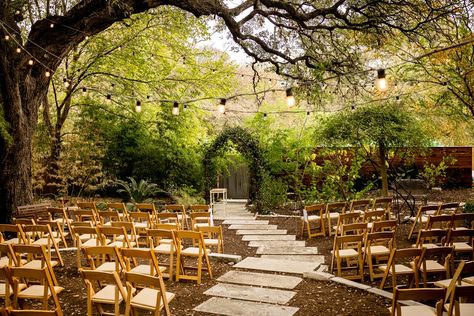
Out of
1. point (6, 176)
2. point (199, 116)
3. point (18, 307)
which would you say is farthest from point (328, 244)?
point (199, 116)

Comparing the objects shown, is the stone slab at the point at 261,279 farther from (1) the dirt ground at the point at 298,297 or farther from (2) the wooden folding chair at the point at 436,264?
(2) the wooden folding chair at the point at 436,264

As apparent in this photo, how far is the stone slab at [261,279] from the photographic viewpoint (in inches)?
256

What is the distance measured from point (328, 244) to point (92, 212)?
197 inches

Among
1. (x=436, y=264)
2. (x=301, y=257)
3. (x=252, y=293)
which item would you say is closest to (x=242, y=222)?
(x=301, y=257)

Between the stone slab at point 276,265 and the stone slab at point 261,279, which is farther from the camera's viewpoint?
the stone slab at point 276,265

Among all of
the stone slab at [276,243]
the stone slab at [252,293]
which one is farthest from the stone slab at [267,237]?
the stone slab at [252,293]

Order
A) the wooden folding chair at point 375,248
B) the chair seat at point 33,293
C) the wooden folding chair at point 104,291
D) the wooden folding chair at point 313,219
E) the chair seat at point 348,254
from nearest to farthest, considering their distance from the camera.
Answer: the wooden folding chair at point 104,291 < the chair seat at point 33,293 < the wooden folding chair at point 375,248 < the chair seat at point 348,254 < the wooden folding chair at point 313,219

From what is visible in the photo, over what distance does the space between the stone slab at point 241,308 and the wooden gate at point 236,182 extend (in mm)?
11562

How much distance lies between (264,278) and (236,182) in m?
10.7

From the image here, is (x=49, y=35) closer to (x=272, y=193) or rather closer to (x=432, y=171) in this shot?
(x=272, y=193)

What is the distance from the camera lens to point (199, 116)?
1884 centimetres

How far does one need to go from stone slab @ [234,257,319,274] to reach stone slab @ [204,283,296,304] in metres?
0.97

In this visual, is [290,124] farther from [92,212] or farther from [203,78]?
[92,212]

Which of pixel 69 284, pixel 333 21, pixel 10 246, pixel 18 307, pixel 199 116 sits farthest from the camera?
pixel 199 116
